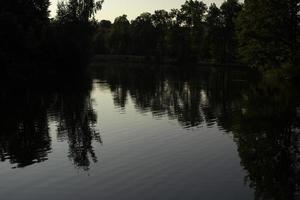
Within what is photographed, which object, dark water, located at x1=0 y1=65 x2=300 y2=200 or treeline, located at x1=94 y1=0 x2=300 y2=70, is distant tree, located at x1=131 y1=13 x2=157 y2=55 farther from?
dark water, located at x1=0 y1=65 x2=300 y2=200

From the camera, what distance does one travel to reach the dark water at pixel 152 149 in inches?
760

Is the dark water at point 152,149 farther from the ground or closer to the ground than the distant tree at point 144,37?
closer to the ground

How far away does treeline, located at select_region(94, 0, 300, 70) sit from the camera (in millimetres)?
60250

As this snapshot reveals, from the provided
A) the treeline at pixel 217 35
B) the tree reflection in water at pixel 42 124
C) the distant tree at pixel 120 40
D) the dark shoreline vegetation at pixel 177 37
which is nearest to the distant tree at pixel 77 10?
the dark shoreline vegetation at pixel 177 37

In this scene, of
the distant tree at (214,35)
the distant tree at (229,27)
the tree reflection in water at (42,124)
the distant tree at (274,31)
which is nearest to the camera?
the tree reflection in water at (42,124)

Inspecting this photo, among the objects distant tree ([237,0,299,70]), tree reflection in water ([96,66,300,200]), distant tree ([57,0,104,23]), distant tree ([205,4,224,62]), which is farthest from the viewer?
distant tree ([205,4,224,62])

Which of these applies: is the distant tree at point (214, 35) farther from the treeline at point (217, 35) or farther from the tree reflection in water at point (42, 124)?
the tree reflection in water at point (42, 124)

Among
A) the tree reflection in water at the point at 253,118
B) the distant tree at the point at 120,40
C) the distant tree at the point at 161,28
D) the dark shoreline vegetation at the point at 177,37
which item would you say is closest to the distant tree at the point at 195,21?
the dark shoreline vegetation at the point at 177,37

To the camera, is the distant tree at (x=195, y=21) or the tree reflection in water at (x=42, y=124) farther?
the distant tree at (x=195, y=21)

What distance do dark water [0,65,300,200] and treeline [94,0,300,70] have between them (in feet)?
47.5

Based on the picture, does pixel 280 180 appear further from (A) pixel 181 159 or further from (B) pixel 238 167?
(A) pixel 181 159

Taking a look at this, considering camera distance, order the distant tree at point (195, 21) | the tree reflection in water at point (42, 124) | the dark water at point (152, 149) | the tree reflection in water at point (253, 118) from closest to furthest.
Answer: the dark water at point (152, 149), the tree reflection in water at point (253, 118), the tree reflection in water at point (42, 124), the distant tree at point (195, 21)

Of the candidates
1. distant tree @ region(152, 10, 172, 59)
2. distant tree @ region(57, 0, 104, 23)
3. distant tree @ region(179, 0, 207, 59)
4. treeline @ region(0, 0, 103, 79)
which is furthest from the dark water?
distant tree @ region(152, 10, 172, 59)

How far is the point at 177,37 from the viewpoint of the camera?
516ft
